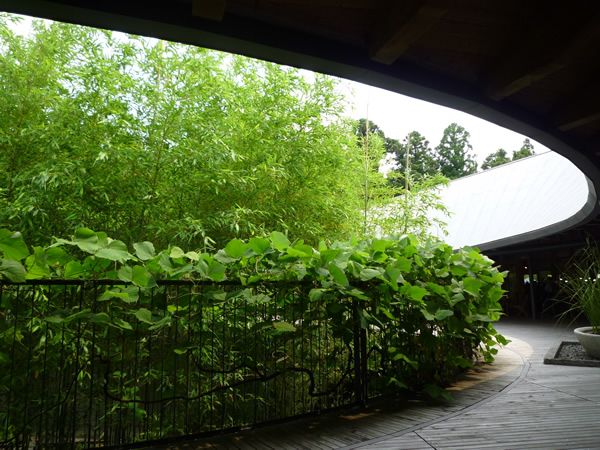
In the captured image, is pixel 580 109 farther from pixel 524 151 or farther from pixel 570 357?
pixel 524 151

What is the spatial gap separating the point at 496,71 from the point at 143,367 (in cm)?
313

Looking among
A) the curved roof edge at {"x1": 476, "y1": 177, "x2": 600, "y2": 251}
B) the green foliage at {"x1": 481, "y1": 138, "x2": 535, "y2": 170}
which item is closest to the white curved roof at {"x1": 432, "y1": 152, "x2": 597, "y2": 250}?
the curved roof edge at {"x1": 476, "y1": 177, "x2": 600, "y2": 251}

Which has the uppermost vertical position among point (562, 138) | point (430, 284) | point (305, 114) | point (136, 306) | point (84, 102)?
point (305, 114)

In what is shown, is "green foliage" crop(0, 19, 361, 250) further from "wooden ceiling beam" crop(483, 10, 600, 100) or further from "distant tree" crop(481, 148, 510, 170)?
"distant tree" crop(481, 148, 510, 170)

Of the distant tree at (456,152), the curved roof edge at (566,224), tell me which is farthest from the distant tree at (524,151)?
the curved roof edge at (566,224)

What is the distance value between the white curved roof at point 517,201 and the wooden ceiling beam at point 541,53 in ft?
16.2

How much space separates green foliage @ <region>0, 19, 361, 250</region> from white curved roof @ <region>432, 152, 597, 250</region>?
4618 millimetres

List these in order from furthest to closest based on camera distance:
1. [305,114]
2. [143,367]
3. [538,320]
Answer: [538,320]
[305,114]
[143,367]

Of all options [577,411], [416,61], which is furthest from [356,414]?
[416,61]

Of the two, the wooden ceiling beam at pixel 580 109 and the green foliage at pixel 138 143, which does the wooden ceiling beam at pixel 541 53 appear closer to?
the wooden ceiling beam at pixel 580 109

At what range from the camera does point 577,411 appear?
2758mm

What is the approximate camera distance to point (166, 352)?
121 inches

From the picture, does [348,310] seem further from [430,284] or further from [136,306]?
[136,306]

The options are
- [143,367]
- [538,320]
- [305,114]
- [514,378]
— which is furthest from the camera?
[538,320]
